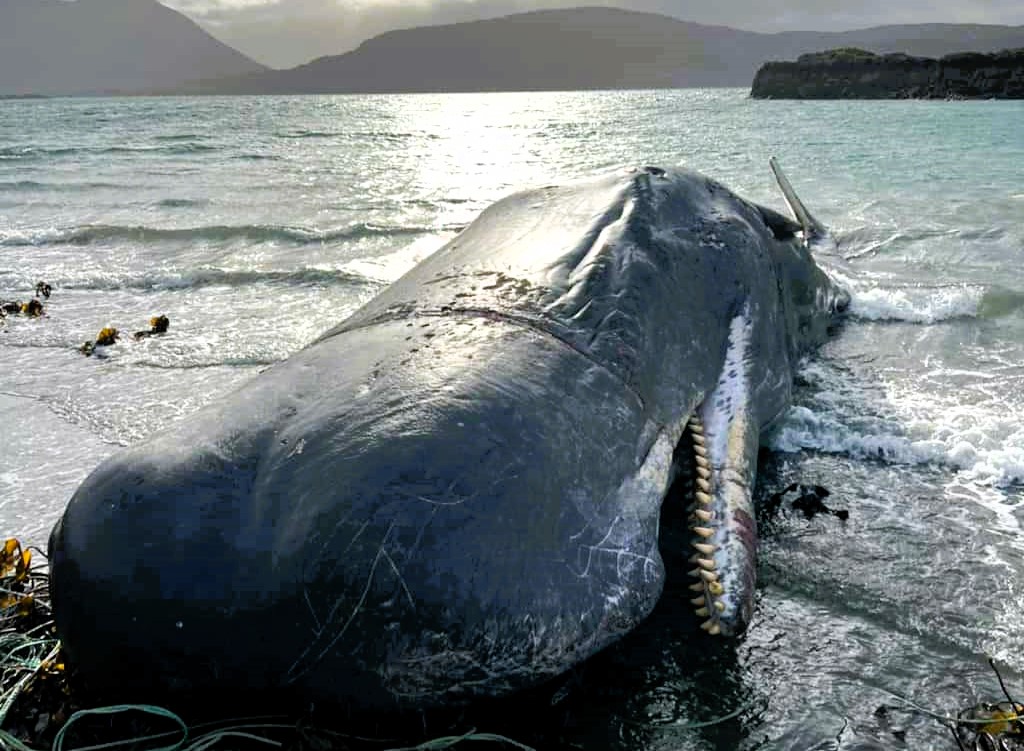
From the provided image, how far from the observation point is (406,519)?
2537mm

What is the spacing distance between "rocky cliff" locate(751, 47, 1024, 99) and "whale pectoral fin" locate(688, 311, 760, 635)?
7665 centimetres

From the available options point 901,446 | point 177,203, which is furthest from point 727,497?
point 177,203

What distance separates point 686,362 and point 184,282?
8.45 metres

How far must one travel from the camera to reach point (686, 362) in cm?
387

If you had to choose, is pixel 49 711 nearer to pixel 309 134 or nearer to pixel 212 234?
pixel 212 234

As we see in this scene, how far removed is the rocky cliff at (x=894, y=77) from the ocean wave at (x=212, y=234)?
229 feet

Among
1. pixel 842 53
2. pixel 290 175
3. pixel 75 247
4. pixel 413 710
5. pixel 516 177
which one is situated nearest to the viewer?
pixel 413 710

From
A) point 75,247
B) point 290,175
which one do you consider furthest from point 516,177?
point 75,247

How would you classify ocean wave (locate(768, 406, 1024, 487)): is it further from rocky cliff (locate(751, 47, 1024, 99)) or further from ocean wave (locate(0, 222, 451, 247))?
rocky cliff (locate(751, 47, 1024, 99))

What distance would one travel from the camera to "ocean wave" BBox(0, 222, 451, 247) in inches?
532

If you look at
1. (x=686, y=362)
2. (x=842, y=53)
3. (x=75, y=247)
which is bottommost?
(x=75, y=247)

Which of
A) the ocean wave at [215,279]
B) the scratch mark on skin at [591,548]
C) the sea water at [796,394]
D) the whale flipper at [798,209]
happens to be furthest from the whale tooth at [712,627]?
the ocean wave at [215,279]

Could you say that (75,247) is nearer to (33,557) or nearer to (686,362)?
(33,557)

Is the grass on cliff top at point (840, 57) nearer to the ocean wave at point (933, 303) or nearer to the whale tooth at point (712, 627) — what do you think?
the ocean wave at point (933, 303)
